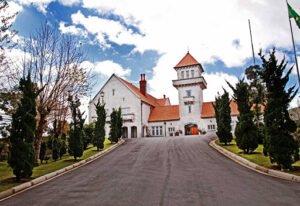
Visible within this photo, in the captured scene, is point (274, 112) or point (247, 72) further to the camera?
point (247, 72)

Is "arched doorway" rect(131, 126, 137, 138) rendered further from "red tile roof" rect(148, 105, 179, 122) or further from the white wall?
"red tile roof" rect(148, 105, 179, 122)

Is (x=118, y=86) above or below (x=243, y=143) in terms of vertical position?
above

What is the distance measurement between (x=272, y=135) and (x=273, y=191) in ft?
14.1

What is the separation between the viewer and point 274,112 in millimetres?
11430

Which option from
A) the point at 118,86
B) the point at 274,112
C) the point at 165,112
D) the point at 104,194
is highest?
the point at 118,86

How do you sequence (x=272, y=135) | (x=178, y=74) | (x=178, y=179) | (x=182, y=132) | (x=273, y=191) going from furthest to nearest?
1. (x=178, y=74)
2. (x=182, y=132)
3. (x=272, y=135)
4. (x=178, y=179)
5. (x=273, y=191)

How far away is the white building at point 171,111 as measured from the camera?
143 ft

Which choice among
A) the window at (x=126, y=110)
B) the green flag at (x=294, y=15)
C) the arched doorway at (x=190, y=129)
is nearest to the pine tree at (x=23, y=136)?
the green flag at (x=294, y=15)

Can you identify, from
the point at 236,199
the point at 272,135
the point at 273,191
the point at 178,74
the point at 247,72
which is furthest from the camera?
the point at 178,74

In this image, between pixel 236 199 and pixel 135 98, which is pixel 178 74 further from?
pixel 236 199

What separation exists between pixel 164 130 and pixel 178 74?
1153 centimetres

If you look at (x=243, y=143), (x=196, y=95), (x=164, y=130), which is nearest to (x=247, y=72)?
(x=243, y=143)

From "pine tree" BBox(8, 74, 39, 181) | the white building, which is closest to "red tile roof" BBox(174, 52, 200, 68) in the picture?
the white building

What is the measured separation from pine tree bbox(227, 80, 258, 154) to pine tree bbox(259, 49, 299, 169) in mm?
4960
